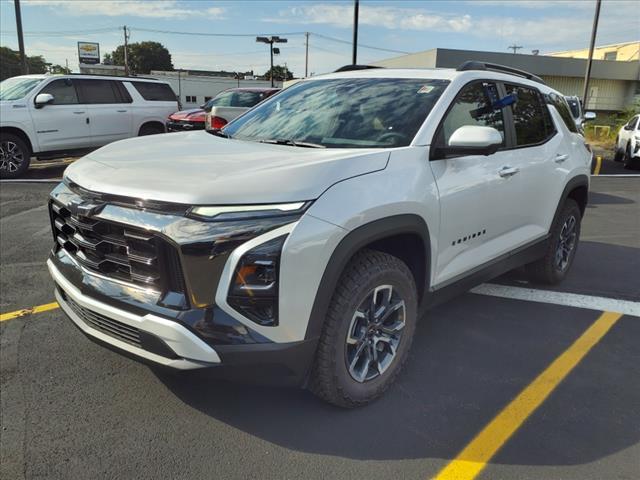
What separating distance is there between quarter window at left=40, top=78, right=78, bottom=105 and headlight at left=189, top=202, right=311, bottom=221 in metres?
10.1

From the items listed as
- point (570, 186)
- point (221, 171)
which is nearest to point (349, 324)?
point (221, 171)

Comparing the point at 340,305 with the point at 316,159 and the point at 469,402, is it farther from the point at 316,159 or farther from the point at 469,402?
the point at 469,402

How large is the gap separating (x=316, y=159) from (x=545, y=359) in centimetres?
213

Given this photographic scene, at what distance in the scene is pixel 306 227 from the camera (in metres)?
2.28

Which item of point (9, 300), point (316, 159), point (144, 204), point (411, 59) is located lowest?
point (9, 300)

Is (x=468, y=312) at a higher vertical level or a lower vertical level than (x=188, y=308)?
lower

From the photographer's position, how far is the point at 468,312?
4.30m

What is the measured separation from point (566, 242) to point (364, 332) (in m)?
3.07

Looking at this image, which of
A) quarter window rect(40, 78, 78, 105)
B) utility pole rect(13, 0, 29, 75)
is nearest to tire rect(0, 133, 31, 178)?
quarter window rect(40, 78, 78, 105)

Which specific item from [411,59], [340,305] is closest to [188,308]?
[340,305]

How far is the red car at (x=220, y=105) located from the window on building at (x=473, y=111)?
919 cm

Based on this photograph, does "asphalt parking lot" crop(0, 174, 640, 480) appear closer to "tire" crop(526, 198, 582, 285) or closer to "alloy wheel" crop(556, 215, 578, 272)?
"tire" crop(526, 198, 582, 285)

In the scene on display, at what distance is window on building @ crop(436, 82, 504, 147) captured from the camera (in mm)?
3221

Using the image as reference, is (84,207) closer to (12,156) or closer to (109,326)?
(109,326)
